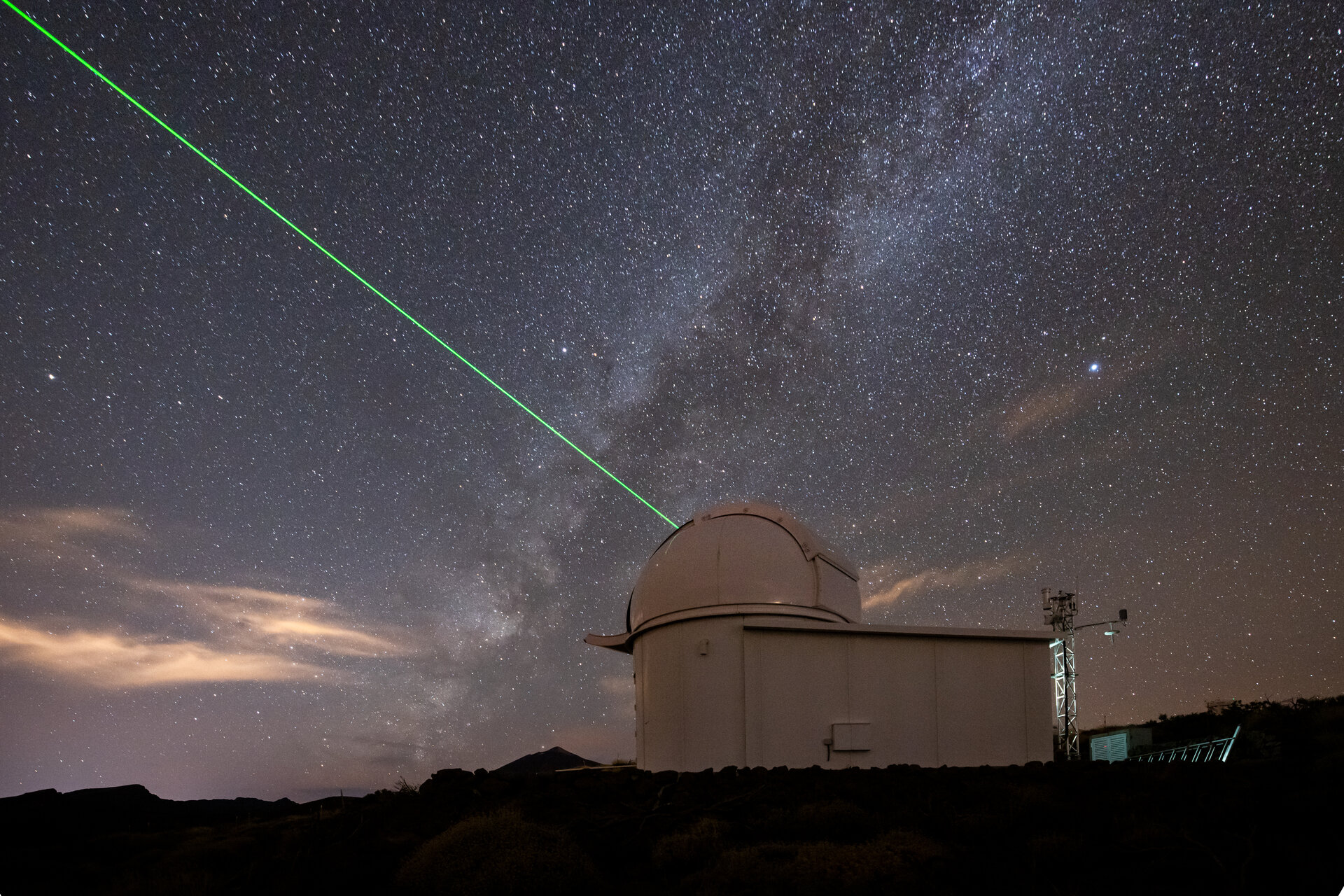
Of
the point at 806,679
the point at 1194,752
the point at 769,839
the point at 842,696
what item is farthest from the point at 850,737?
the point at 1194,752

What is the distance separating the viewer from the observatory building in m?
11.5

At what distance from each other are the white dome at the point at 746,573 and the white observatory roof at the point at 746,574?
0.04ft

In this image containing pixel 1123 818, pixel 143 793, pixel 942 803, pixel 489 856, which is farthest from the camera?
pixel 143 793

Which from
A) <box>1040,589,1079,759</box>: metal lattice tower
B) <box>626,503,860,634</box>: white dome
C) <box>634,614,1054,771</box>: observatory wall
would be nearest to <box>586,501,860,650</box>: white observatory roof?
<box>626,503,860,634</box>: white dome

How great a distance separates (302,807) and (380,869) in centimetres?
738

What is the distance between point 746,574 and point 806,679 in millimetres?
1816

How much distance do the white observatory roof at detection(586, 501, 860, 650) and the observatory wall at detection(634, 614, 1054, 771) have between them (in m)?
0.38

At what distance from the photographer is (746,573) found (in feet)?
40.3

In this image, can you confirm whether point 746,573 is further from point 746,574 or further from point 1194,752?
point 1194,752

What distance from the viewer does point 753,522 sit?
43.6ft

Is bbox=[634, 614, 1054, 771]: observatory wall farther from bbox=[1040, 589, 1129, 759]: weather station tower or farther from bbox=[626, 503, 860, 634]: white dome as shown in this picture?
bbox=[1040, 589, 1129, 759]: weather station tower

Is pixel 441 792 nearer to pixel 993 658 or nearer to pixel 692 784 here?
pixel 692 784

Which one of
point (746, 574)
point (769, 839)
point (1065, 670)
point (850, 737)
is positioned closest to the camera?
point (769, 839)

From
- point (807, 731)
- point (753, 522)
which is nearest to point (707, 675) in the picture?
point (807, 731)
